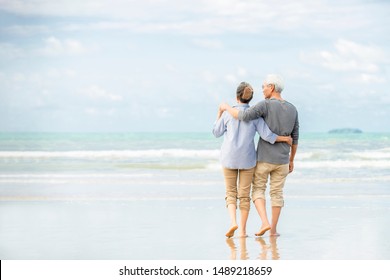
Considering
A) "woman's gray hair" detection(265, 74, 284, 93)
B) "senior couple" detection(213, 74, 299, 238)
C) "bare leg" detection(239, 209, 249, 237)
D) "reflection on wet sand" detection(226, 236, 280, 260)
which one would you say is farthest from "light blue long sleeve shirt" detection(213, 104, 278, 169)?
"reflection on wet sand" detection(226, 236, 280, 260)

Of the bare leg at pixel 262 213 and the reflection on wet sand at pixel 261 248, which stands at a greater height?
the bare leg at pixel 262 213

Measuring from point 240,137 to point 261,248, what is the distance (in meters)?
0.89

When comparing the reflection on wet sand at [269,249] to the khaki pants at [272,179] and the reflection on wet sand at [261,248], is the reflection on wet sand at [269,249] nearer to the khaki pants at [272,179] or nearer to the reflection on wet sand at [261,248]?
the reflection on wet sand at [261,248]

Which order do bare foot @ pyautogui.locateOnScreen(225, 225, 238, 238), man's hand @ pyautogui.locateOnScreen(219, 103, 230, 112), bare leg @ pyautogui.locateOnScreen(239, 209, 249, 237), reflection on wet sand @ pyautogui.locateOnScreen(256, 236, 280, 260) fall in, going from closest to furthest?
reflection on wet sand @ pyautogui.locateOnScreen(256, 236, 280, 260) < man's hand @ pyautogui.locateOnScreen(219, 103, 230, 112) < bare foot @ pyautogui.locateOnScreen(225, 225, 238, 238) < bare leg @ pyautogui.locateOnScreen(239, 209, 249, 237)

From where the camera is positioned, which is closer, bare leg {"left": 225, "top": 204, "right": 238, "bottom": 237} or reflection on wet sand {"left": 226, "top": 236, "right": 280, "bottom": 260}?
reflection on wet sand {"left": 226, "top": 236, "right": 280, "bottom": 260}

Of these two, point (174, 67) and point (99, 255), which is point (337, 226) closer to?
point (99, 255)

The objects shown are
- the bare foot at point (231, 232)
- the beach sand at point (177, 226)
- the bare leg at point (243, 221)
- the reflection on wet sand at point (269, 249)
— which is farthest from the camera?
Result: the bare leg at point (243, 221)

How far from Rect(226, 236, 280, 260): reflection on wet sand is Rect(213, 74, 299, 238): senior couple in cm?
8

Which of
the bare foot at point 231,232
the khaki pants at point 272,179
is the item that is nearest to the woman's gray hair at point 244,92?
the khaki pants at point 272,179

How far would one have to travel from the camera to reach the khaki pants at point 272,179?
6492 millimetres

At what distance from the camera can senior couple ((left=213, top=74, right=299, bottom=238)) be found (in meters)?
6.36

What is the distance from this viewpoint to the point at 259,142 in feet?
21.3

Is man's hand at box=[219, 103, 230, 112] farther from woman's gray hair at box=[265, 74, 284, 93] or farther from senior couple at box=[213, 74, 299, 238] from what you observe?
woman's gray hair at box=[265, 74, 284, 93]
